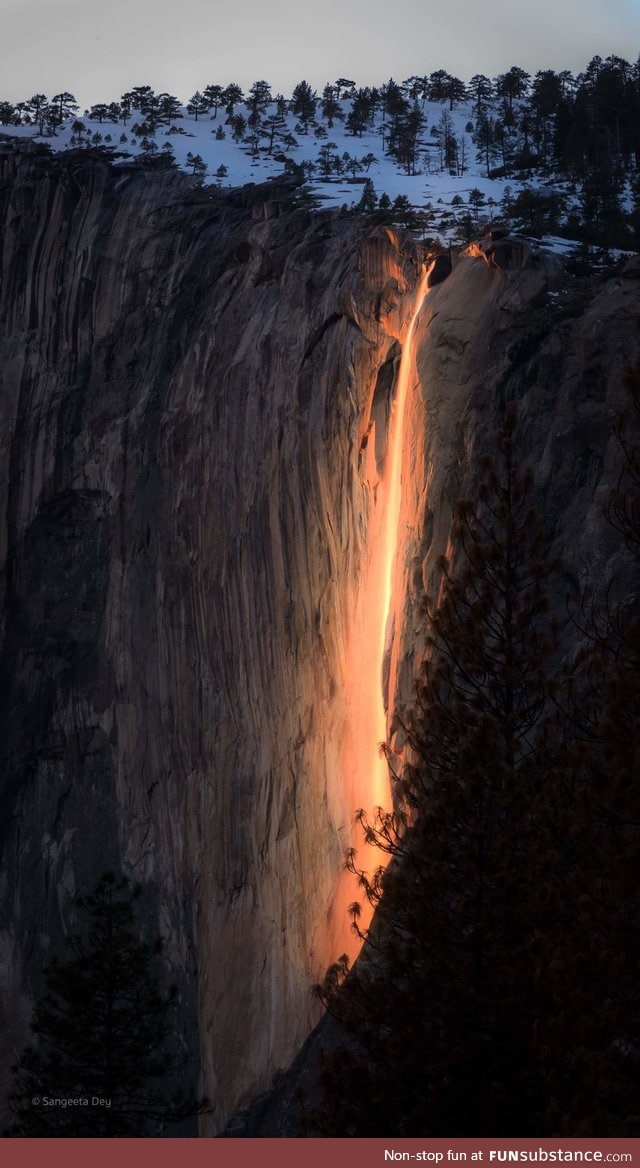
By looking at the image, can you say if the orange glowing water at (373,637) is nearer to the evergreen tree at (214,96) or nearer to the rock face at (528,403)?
the rock face at (528,403)

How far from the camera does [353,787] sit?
28328mm

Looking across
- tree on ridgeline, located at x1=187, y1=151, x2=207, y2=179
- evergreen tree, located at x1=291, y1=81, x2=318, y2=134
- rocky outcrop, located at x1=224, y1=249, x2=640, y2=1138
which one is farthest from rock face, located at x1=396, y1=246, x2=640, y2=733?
evergreen tree, located at x1=291, y1=81, x2=318, y2=134

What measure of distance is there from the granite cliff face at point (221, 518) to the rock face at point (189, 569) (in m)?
0.11

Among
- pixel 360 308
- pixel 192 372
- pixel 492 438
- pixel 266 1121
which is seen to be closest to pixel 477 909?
pixel 266 1121

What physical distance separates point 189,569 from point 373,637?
12.2m

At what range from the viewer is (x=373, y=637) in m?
28.5

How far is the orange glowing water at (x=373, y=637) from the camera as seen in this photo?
89.1ft

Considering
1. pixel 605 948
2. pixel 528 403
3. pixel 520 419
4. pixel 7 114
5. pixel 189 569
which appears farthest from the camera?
pixel 7 114

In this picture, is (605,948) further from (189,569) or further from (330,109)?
(330,109)

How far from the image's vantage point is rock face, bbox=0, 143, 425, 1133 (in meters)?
31.6

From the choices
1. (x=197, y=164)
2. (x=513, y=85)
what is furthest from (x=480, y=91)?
(x=197, y=164)

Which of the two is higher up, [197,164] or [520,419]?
[197,164]

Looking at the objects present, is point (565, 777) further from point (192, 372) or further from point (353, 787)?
point (192, 372)

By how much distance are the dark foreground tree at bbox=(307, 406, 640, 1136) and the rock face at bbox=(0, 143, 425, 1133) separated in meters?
12.6
